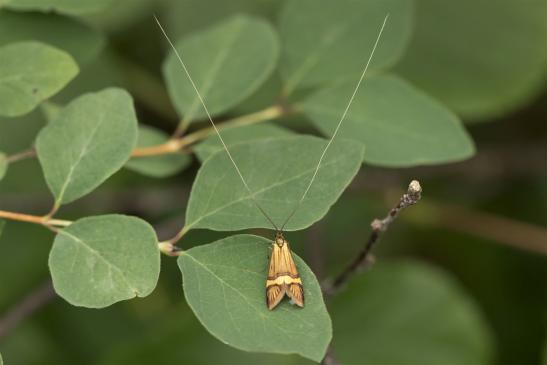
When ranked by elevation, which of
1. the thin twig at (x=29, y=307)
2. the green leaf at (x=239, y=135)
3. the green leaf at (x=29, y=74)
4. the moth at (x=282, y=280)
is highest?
the green leaf at (x=29, y=74)

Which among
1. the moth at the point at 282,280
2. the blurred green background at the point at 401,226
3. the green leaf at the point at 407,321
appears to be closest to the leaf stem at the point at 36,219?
the moth at the point at 282,280

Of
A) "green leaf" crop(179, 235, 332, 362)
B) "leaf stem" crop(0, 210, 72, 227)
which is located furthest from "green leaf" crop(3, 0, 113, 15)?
"green leaf" crop(179, 235, 332, 362)

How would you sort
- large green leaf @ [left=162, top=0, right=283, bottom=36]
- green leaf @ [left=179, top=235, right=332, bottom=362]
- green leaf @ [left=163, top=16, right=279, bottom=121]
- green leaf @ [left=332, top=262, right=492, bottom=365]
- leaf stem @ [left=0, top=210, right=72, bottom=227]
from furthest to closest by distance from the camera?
1. large green leaf @ [left=162, top=0, right=283, bottom=36]
2. green leaf @ [left=332, top=262, right=492, bottom=365]
3. green leaf @ [left=163, top=16, right=279, bottom=121]
4. leaf stem @ [left=0, top=210, right=72, bottom=227]
5. green leaf @ [left=179, top=235, right=332, bottom=362]

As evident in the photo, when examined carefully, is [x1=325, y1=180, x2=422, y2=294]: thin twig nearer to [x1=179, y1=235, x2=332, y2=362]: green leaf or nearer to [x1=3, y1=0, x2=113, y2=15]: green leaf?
[x1=179, y1=235, x2=332, y2=362]: green leaf

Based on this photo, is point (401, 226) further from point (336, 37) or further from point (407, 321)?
point (336, 37)

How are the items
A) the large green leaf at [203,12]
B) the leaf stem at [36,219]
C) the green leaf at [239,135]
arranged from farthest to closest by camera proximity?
the large green leaf at [203,12]
the green leaf at [239,135]
the leaf stem at [36,219]

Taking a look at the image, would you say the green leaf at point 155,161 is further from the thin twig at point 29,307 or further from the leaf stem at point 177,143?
the thin twig at point 29,307
